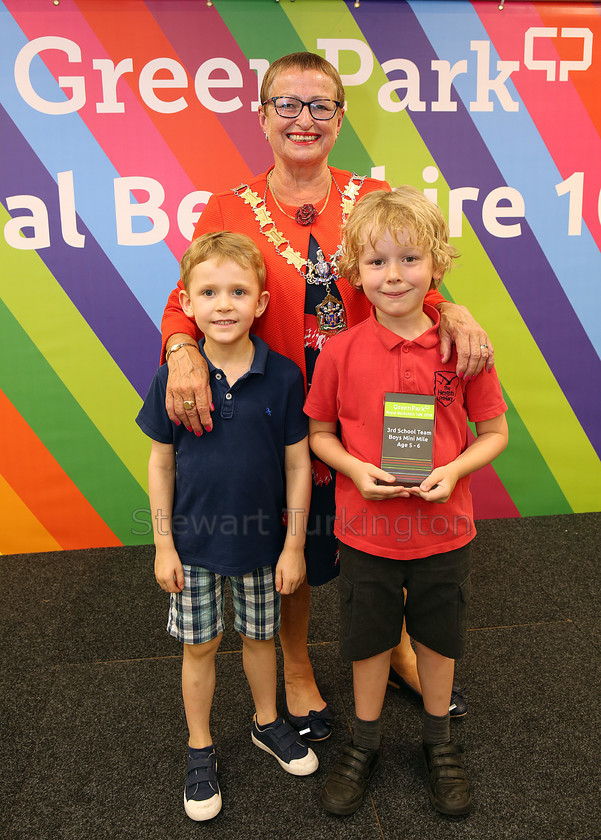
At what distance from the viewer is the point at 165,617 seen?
2.42m

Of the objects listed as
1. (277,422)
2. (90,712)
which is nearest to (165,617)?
(90,712)

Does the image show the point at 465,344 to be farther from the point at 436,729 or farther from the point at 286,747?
the point at 286,747

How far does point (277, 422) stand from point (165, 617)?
4.05ft

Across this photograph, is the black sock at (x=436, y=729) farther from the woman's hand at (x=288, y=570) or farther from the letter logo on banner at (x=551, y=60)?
the letter logo on banner at (x=551, y=60)

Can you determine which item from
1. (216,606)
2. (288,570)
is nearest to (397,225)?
(288,570)

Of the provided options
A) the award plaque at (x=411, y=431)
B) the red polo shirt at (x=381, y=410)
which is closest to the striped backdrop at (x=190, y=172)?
the red polo shirt at (x=381, y=410)

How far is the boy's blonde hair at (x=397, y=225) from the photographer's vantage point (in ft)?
4.48

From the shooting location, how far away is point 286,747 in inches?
67.1

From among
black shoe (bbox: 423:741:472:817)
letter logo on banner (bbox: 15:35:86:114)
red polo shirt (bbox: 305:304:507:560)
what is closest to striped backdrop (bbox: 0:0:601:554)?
letter logo on banner (bbox: 15:35:86:114)

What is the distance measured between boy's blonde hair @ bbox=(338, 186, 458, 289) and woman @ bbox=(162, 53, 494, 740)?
15cm

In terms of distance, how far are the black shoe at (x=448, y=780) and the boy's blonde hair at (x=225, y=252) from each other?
1231 millimetres

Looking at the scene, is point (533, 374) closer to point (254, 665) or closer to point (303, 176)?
point (303, 176)

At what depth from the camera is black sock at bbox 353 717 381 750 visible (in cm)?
161

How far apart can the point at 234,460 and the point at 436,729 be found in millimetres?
844
